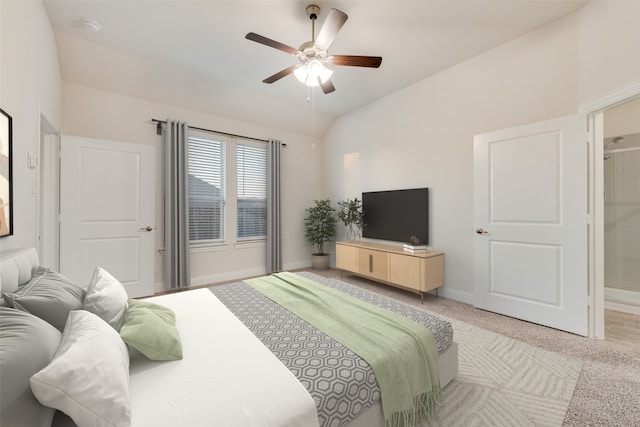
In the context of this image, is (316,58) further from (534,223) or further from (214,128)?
(534,223)

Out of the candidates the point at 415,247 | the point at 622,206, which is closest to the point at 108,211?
the point at 415,247

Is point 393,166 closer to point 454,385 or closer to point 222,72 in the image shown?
point 222,72

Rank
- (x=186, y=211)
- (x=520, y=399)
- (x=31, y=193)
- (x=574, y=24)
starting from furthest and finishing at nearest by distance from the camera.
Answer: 1. (x=186, y=211)
2. (x=574, y=24)
3. (x=31, y=193)
4. (x=520, y=399)

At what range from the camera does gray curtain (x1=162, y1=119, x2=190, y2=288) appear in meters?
3.73

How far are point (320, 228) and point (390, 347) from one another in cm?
368

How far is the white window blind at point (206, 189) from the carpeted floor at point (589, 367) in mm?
3289

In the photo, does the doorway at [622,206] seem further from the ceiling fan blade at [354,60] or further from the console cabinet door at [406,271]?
the ceiling fan blade at [354,60]

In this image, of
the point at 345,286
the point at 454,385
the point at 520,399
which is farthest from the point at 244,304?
the point at 520,399

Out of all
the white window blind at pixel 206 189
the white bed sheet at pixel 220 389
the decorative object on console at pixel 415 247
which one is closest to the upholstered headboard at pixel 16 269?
the white bed sheet at pixel 220 389

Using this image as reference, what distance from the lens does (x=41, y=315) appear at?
104 cm

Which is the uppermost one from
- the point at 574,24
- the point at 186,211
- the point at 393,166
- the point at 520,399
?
the point at 574,24

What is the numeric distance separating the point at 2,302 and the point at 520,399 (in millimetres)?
2643

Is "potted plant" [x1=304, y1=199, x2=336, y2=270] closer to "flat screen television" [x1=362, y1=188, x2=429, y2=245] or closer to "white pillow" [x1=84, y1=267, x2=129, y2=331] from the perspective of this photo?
"flat screen television" [x1=362, y1=188, x2=429, y2=245]

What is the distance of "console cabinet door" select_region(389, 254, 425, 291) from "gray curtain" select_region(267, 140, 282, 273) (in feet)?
6.85
